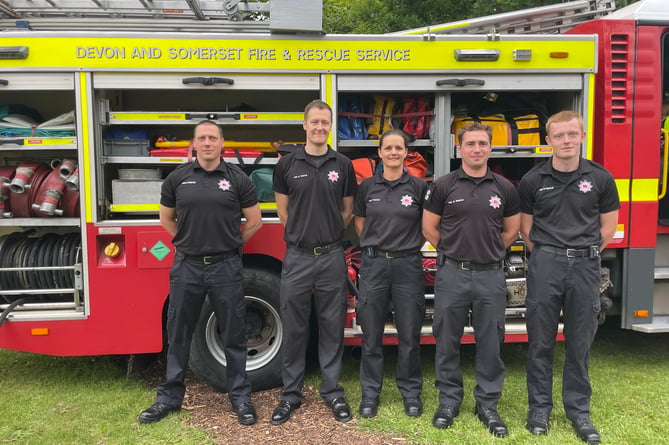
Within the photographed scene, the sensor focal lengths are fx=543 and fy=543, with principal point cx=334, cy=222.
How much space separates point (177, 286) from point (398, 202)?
166cm

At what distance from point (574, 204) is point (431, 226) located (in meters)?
0.93

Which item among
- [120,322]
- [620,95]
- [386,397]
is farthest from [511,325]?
[120,322]

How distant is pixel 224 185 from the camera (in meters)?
3.81

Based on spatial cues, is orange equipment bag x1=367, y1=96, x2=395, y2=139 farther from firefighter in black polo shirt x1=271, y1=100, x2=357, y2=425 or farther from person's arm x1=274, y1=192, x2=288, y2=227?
person's arm x1=274, y1=192, x2=288, y2=227

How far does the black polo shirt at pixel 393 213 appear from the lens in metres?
3.76

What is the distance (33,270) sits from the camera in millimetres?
4246

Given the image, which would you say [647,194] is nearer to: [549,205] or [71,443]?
[549,205]

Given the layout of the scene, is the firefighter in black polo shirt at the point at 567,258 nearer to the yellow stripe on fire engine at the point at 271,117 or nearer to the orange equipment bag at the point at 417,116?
the orange equipment bag at the point at 417,116

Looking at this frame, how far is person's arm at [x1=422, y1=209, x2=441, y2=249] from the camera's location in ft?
12.3

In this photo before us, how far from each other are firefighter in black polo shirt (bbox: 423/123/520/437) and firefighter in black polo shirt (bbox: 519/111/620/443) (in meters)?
0.20

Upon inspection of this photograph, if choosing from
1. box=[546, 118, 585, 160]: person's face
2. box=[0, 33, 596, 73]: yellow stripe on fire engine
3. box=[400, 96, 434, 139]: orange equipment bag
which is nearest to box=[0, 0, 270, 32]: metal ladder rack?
box=[0, 33, 596, 73]: yellow stripe on fire engine

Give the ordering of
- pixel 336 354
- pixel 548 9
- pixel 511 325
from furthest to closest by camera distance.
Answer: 1. pixel 548 9
2. pixel 511 325
3. pixel 336 354

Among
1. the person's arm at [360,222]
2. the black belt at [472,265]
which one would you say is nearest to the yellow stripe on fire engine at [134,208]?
the person's arm at [360,222]

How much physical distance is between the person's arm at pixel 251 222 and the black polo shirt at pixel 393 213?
775 mm
